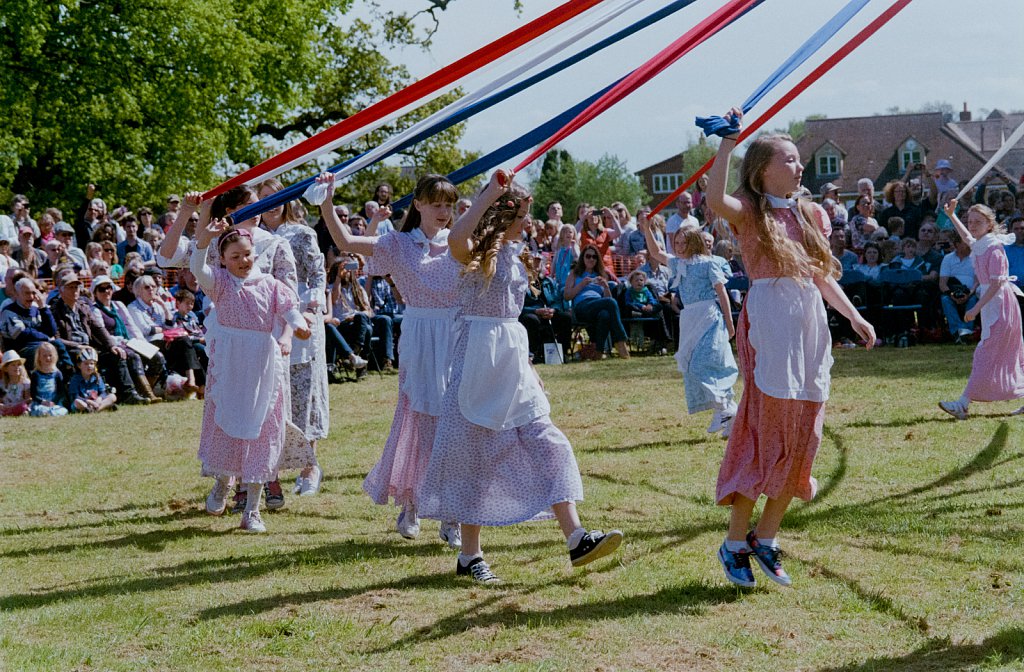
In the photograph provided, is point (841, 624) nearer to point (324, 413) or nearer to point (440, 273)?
point (440, 273)

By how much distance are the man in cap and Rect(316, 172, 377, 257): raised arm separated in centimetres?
816

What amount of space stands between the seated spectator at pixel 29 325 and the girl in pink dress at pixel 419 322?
7883 millimetres

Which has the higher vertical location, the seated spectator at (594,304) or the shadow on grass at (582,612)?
the seated spectator at (594,304)

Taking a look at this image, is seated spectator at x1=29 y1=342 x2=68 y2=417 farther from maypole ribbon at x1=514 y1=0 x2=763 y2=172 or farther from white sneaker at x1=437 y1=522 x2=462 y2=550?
maypole ribbon at x1=514 y1=0 x2=763 y2=172

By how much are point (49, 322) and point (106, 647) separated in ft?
30.9

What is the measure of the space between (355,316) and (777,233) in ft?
35.8

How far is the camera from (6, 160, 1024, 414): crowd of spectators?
13.4m

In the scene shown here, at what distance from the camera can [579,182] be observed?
71188 millimetres

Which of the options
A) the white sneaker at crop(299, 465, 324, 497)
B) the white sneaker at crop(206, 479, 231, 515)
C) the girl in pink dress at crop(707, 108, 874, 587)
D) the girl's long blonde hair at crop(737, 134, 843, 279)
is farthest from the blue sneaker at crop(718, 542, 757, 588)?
the white sneaker at crop(299, 465, 324, 497)

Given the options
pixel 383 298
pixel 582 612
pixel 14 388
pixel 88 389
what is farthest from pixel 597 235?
pixel 582 612

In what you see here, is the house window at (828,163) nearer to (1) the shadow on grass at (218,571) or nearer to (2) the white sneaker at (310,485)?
(2) the white sneaker at (310,485)

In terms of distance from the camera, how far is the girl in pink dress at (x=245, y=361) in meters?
6.70

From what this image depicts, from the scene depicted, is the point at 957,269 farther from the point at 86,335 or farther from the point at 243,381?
the point at 243,381

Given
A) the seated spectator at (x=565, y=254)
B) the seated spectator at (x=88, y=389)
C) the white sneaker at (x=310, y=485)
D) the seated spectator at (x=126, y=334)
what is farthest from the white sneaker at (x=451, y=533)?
the seated spectator at (x=565, y=254)
